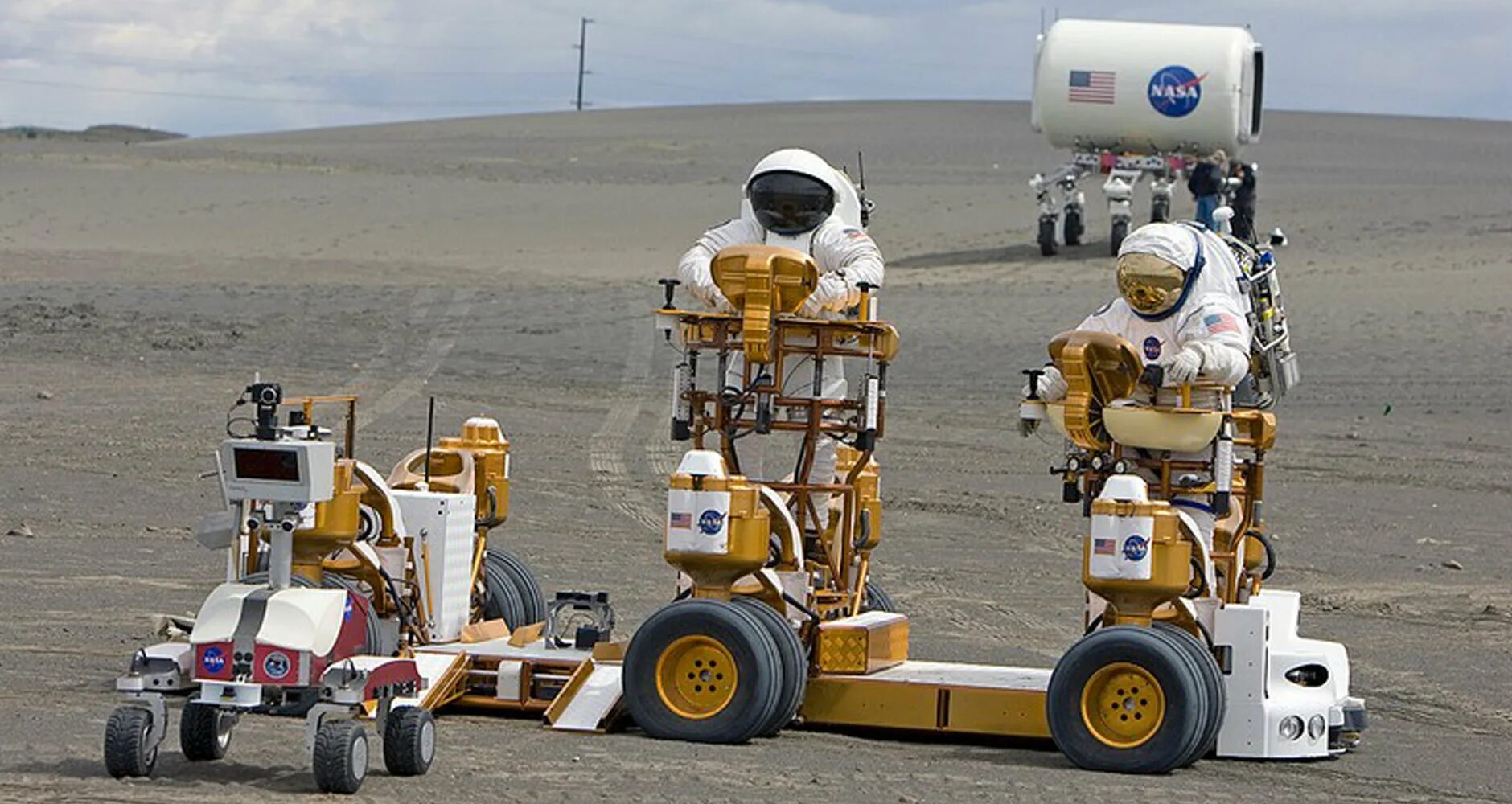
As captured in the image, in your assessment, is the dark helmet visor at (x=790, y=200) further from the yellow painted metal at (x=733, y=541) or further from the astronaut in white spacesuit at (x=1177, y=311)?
the yellow painted metal at (x=733, y=541)

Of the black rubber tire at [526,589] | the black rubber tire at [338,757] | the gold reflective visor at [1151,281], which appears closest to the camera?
the black rubber tire at [338,757]

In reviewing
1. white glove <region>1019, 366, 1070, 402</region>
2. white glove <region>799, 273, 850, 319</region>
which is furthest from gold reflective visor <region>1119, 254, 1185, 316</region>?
white glove <region>799, 273, 850, 319</region>

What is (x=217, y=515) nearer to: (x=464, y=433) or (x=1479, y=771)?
(x=464, y=433)

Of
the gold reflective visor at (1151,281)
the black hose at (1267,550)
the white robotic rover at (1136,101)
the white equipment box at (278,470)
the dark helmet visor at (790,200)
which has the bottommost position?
the black hose at (1267,550)

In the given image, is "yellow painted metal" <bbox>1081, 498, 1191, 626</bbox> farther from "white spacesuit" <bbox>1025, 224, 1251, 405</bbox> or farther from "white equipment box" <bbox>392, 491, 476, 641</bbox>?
"white equipment box" <bbox>392, 491, 476, 641</bbox>

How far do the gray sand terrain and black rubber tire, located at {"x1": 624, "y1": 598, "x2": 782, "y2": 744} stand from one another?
0.16 m

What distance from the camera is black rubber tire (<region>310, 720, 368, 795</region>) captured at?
28.5ft

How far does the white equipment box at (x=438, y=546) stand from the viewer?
1136cm

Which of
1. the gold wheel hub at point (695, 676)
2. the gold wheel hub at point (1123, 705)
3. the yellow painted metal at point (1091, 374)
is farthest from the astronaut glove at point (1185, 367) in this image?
the gold wheel hub at point (695, 676)

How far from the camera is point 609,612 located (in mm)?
11477

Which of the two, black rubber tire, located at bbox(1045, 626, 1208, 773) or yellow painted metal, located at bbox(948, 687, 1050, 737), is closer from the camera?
black rubber tire, located at bbox(1045, 626, 1208, 773)

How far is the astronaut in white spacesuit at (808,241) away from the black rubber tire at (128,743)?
11.2ft

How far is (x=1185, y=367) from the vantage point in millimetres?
10414

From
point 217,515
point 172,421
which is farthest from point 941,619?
point 172,421
